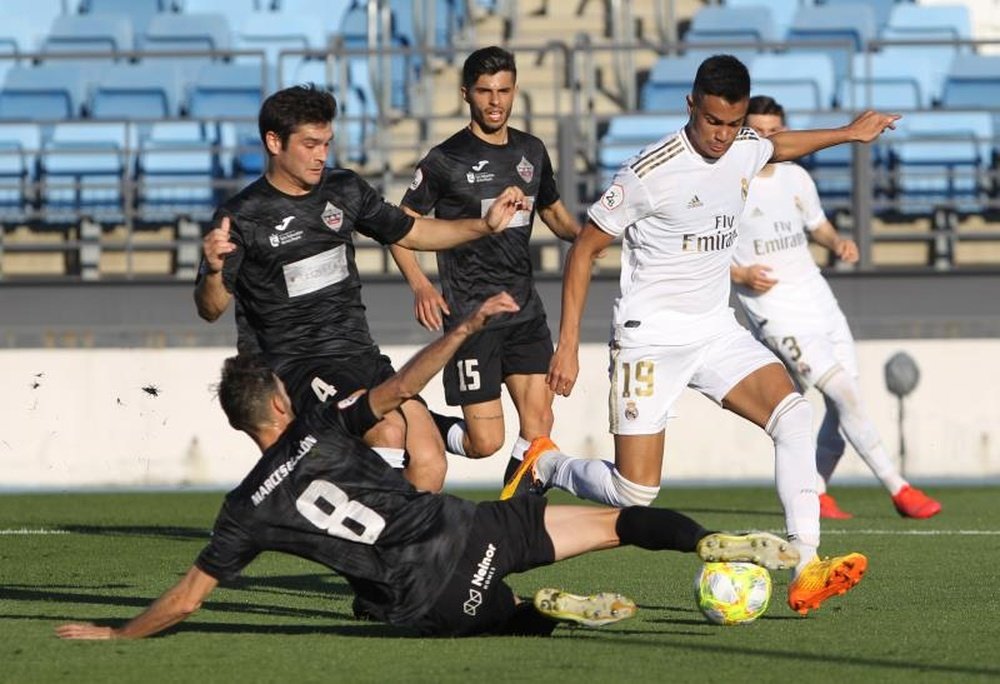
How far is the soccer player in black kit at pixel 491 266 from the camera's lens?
9328 millimetres

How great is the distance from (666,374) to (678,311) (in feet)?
0.87

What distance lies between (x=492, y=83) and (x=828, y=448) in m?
4.26

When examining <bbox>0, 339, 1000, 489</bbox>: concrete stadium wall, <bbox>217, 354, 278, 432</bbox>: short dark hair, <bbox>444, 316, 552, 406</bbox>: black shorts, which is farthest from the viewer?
<bbox>0, 339, 1000, 489</bbox>: concrete stadium wall

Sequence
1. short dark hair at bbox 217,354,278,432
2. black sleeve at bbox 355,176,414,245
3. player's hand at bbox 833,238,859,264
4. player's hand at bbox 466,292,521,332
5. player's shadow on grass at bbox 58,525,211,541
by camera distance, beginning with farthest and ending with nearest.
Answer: player's shadow on grass at bbox 58,525,211,541 → player's hand at bbox 833,238,859,264 → black sleeve at bbox 355,176,414,245 → short dark hair at bbox 217,354,278,432 → player's hand at bbox 466,292,521,332

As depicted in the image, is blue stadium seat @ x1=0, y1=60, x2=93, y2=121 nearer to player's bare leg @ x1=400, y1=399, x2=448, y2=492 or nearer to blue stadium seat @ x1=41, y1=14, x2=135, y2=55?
blue stadium seat @ x1=41, y1=14, x2=135, y2=55

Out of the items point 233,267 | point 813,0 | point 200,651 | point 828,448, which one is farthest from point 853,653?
point 813,0

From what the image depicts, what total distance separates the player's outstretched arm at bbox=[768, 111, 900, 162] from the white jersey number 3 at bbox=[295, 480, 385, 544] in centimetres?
272

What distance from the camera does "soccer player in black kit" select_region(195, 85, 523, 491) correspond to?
7.74 meters

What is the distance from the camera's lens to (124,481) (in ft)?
49.0

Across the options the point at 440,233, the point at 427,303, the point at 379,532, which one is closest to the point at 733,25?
the point at 427,303

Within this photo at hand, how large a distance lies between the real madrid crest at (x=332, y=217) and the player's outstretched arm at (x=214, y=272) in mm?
424

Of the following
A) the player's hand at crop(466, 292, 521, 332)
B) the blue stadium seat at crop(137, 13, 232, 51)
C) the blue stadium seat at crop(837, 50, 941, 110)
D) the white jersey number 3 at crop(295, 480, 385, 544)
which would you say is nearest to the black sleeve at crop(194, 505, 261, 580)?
the white jersey number 3 at crop(295, 480, 385, 544)

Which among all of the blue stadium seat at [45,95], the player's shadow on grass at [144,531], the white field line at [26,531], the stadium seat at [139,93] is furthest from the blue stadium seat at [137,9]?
the white field line at [26,531]

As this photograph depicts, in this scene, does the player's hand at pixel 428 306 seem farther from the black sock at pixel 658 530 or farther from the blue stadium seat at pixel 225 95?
the blue stadium seat at pixel 225 95
